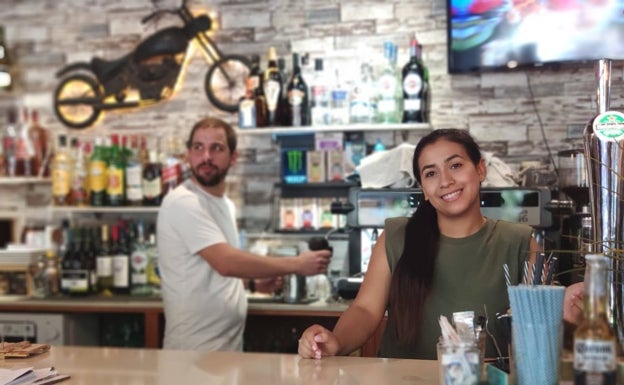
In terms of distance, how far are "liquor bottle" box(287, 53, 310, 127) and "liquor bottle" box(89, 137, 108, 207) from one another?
101 cm

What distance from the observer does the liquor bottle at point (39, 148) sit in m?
4.11

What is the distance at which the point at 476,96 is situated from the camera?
368 cm

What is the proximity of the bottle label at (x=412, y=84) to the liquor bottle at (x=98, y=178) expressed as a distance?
160cm

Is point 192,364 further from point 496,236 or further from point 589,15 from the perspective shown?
point 589,15

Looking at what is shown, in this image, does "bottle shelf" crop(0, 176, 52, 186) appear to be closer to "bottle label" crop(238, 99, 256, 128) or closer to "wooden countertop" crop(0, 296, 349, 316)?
"wooden countertop" crop(0, 296, 349, 316)

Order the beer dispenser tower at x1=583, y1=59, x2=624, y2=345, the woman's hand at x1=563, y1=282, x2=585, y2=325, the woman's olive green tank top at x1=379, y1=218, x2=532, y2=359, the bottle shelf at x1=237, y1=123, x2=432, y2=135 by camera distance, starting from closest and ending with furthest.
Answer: the woman's hand at x1=563, y1=282, x2=585, y2=325 → the beer dispenser tower at x1=583, y1=59, x2=624, y2=345 → the woman's olive green tank top at x1=379, y1=218, x2=532, y2=359 → the bottle shelf at x1=237, y1=123, x2=432, y2=135

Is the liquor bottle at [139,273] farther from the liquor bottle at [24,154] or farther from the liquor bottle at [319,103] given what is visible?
the liquor bottle at [319,103]

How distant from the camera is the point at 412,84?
11.6 ft

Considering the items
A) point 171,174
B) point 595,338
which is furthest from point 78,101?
point 595,338

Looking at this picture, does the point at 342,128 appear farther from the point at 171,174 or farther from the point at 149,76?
the point at 149,76

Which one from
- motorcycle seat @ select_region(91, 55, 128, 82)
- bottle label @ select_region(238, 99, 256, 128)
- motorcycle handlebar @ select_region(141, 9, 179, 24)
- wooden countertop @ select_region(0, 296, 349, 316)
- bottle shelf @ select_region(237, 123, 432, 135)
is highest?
motorcycle handlebar @ select_region(141, 9, 179, 24)

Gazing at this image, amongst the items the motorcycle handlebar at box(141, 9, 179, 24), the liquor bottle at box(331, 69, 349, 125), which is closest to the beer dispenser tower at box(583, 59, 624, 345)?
the liquor bottle at box(331, 69, 349, 125)

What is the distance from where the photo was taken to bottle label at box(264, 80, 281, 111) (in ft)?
12.0

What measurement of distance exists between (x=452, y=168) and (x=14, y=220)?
9.78 ft
